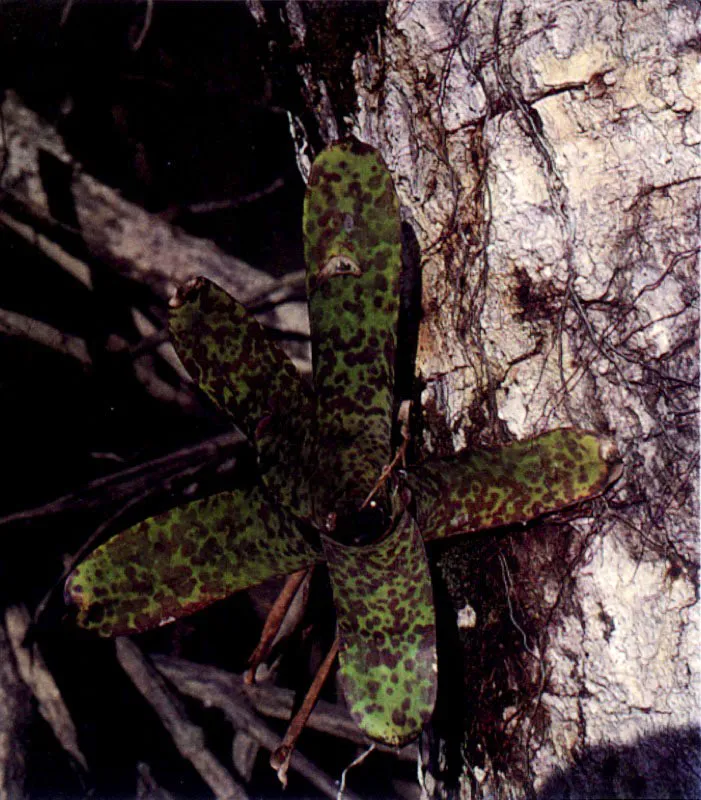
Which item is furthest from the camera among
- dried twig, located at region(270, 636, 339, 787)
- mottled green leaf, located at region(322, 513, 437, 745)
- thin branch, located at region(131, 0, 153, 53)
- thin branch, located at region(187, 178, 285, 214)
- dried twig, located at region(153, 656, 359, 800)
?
thin branch, located at region(187, 178, 285, 214)

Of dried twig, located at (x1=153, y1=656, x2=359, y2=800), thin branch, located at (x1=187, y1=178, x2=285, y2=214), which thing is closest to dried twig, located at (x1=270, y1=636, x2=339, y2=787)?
dried twig, located at (x1=153, y1=656, x2=359, y2=800)

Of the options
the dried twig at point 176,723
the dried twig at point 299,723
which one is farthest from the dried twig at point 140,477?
the dried twig at point 299,723

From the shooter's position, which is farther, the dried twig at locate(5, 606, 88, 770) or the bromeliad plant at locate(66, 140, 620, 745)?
the dried twig at locate(5, 606, 88, 770)

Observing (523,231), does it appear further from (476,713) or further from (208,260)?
(208,260)

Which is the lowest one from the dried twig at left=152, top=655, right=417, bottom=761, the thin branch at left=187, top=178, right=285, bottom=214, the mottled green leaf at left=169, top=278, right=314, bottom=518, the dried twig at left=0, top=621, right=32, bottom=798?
the dried twig at left=152, top=655, right=417, bottom=761

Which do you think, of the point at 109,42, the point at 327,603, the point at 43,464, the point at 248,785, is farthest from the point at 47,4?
the point at 248,785

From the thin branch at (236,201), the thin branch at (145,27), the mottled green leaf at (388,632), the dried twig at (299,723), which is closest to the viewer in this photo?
the mottled green leaf at (388,632)

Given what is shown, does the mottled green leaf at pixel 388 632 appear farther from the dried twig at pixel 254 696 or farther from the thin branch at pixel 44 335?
the thin branch at pixel 44 335

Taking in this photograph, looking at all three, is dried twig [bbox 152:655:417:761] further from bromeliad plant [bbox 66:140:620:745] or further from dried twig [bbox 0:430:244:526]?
bromeliad plant [bbox 66:140:620:745]
